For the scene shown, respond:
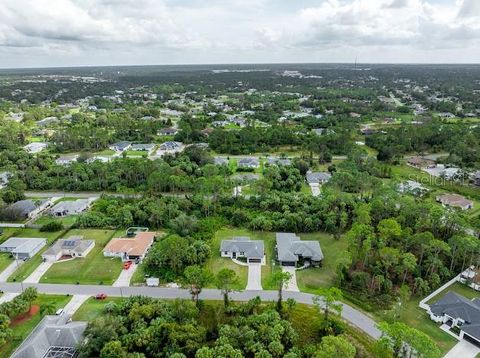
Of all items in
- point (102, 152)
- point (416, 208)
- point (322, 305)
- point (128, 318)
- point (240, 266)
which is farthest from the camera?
point (102, 152)

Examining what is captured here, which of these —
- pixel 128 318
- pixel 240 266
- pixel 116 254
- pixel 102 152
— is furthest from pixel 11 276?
pixel 102 152

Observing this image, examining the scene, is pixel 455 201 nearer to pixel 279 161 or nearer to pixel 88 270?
pixel 279 161

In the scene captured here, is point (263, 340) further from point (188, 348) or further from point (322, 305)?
point (322, 305)

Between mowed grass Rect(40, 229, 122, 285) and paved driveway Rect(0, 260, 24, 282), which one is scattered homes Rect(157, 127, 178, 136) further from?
paved driveway Rect(0, 260, 24, 282)

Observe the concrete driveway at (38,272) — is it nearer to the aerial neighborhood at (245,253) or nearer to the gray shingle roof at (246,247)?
the aerial neighborhood at (245,253)

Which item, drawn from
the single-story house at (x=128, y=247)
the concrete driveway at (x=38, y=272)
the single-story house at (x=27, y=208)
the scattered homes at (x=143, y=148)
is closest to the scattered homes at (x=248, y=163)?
the scattered homes at (x=143, y=148)

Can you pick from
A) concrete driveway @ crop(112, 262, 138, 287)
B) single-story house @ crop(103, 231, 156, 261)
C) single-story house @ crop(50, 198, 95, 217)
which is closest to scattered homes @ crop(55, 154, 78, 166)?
single-story house @ crop(50, 198, 95, 217)
